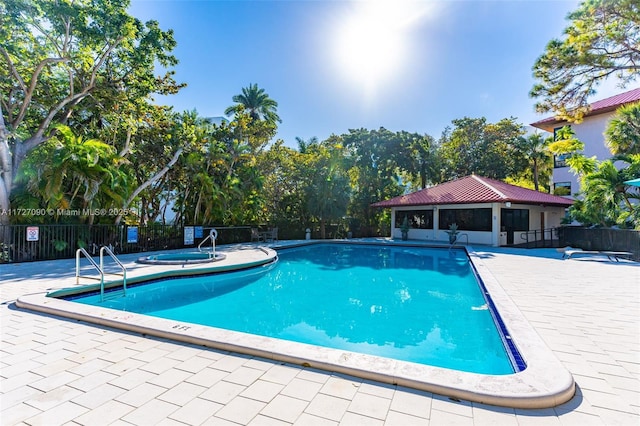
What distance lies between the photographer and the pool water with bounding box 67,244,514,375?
15.5 feet

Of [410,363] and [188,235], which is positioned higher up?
[188,235]

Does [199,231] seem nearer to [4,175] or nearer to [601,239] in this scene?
[4,175]

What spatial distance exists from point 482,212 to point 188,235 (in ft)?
51.0

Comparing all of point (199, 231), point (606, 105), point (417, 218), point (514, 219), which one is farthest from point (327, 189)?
point (606, 105)

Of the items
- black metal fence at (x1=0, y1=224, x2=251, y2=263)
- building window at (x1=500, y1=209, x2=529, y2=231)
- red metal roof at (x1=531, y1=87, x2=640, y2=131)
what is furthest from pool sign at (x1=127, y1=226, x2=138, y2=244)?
red metal roof at (x1=531, y1=87, x2=640, y2=131)

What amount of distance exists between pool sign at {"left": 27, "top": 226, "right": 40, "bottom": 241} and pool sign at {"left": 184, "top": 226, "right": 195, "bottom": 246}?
552 centimetres

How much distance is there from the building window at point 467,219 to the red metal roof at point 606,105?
7.34m

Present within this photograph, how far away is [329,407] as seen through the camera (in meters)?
2.39

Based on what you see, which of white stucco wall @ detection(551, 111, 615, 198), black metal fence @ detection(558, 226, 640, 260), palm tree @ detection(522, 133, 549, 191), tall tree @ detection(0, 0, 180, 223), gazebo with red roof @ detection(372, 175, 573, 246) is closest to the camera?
tall tree @ detection(0, 0, 180, 223)

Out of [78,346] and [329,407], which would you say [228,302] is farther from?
[329,407]

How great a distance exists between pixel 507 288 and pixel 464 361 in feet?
10.6

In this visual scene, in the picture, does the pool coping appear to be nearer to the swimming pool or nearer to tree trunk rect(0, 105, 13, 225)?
the swimming pool

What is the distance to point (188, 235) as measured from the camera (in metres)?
15.1

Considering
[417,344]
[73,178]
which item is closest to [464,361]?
[417,344]
